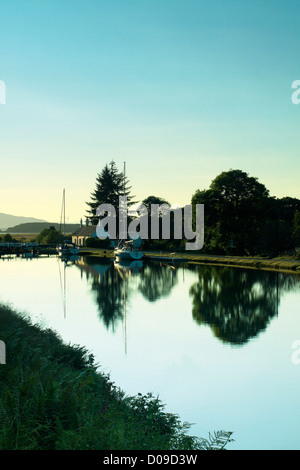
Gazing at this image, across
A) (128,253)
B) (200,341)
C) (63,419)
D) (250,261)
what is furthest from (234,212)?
(63,419)

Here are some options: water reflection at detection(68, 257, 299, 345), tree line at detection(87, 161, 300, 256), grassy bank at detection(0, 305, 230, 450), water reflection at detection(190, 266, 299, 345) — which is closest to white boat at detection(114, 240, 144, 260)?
tree line at detection(87, 161, 300, 256)

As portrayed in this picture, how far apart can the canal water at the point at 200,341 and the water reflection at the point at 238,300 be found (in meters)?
0.06

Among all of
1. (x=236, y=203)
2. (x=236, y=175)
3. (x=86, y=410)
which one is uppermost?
(x=236, y=175)

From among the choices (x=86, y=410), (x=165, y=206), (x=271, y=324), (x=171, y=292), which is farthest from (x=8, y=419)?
(x=165, y=206)

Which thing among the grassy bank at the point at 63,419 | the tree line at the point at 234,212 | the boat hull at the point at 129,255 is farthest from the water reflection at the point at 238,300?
the boat hull at the point at 129,255

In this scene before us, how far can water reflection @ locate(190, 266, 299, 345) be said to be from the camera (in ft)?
76.7

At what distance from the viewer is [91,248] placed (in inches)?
4178

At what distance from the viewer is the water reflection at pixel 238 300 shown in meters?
23.4

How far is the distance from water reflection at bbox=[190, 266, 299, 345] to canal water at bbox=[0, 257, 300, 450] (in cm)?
6

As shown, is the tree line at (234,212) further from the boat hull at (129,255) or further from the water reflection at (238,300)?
the water reflection at (238,300)

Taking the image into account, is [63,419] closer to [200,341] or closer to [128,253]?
[200,341]

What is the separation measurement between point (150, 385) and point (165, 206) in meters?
88.8

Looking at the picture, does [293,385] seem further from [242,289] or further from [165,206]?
[165,206]
